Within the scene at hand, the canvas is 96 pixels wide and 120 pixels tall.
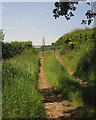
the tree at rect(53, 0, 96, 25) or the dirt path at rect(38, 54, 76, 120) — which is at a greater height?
the tree at rect(53, 0, 96, 25)

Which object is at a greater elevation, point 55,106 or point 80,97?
point 80,97

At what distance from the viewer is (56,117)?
816 cm

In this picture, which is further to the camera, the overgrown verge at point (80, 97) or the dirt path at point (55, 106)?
the dirt path at point (55, 106)

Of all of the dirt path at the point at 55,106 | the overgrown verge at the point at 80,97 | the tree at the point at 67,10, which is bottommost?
the dirt path at the point at 55,106

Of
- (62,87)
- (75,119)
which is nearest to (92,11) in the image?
(62,87)

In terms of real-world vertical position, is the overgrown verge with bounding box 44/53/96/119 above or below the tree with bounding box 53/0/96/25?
below

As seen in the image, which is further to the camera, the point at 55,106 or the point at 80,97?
the point at 80,97

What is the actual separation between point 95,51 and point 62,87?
521 cm

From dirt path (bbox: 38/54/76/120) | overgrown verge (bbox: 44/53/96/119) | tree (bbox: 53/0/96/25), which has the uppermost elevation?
tree (bbox: 53/0/96/25)

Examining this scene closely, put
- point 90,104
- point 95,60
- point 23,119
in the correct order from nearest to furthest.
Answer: point 23,119
point 90,104
point 95,60

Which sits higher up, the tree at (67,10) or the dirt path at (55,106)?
the tree at (67,10)

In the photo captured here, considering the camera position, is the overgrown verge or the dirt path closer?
the overgrown verge

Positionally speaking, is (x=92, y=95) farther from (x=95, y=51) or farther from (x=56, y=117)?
(x=95, y=51)

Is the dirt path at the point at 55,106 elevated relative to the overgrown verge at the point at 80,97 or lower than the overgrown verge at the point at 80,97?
lower
